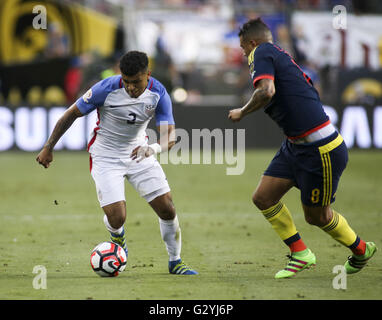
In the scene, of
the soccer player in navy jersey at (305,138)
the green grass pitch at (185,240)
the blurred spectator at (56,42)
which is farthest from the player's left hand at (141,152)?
the blurred spectator at (56,42)

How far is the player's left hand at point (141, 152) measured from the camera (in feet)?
22.4

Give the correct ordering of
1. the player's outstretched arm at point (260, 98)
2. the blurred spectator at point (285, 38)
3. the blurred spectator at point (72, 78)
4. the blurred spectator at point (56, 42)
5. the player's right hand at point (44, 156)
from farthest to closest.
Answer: the blurred spectator at point (56, 42)
the blurred spectator at point (72, 78)
the blurred spectator at point (285, 38)
the player's right hand at point (44, 156)
the player's outstretched arm at point (260, 98)

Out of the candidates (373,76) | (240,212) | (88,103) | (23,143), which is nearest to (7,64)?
(23,143)

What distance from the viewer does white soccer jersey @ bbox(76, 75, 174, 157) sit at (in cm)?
→ 697

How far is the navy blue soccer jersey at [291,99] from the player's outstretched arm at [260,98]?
0.75ft

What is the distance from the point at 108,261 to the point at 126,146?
3.98ft

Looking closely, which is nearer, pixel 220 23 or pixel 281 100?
pixel 281 100

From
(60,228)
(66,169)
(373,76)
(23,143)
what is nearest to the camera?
(60,228)

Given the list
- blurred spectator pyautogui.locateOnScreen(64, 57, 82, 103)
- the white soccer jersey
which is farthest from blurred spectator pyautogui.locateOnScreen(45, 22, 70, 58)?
the white soccer jersey

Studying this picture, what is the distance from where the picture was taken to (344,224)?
6941mm

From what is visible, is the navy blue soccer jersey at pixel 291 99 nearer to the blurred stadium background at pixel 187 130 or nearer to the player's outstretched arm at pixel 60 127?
the blurred stadium background at pixel 187 130

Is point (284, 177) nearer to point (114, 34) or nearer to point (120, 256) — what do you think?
point (120, 256)

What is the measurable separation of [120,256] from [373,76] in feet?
50.5

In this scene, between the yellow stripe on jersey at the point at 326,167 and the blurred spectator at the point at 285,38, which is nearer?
the yellow stripe on jersey at the point at 326,167
